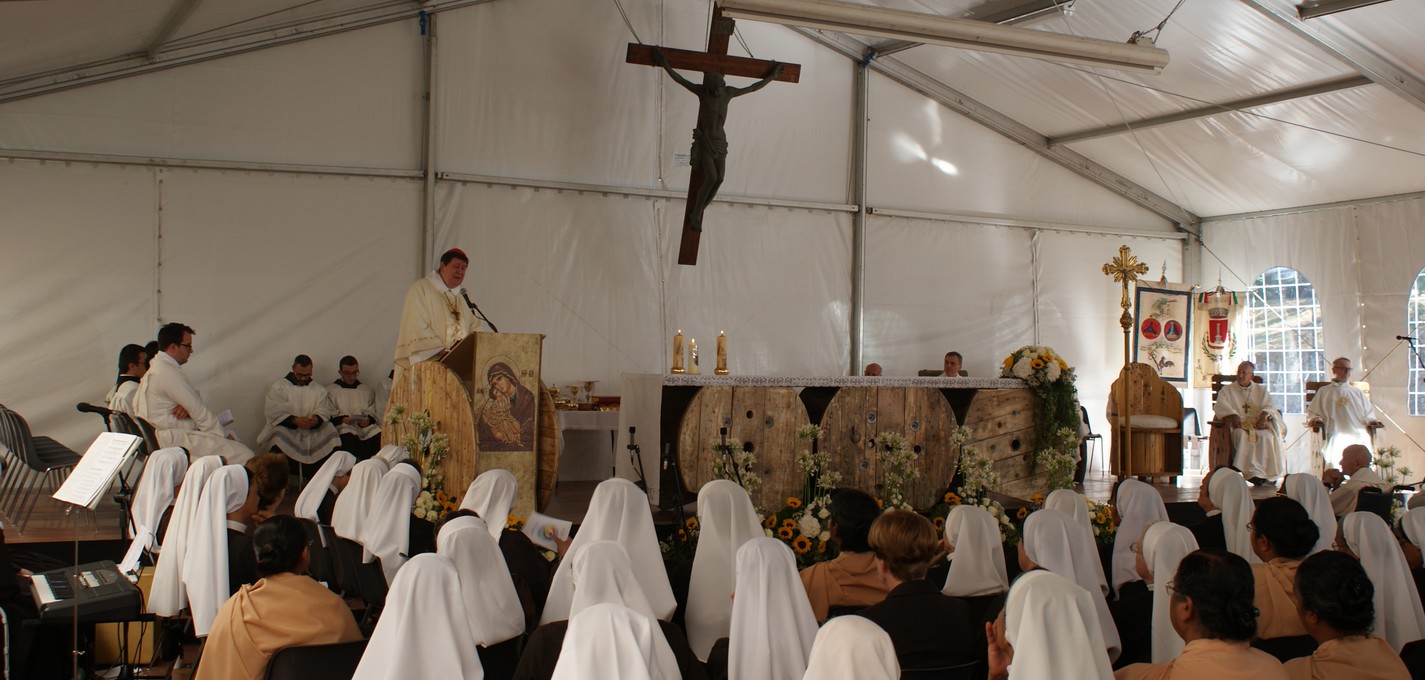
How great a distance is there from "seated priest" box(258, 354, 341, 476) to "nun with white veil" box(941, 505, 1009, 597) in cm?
657

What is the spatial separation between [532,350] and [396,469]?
4.63 ft

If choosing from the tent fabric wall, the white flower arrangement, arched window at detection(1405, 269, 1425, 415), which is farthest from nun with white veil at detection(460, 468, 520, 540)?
arched window at detection(1405, 269, 1425, 415)

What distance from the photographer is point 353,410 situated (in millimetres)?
9508

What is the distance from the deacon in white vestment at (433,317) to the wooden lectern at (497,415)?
1.87ft

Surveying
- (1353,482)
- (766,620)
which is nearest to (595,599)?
(766,620)

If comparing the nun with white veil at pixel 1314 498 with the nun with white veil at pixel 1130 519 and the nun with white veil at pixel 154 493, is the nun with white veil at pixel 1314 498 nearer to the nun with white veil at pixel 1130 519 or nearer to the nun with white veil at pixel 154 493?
the nun with white veil at pixel 1130 519

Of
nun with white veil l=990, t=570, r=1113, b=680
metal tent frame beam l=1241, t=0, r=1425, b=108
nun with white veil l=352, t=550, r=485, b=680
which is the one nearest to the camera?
nun with white veil l=990, t=570, r=1113, b=680

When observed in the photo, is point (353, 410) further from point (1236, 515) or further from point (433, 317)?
point (1236, 515)

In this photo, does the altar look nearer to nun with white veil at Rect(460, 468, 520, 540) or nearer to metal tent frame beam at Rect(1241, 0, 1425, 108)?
nun with white veil at Rect(460, 468, 520, 540)

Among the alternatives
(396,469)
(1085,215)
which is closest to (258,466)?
(396,469)

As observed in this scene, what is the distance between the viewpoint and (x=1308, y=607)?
10.2ft

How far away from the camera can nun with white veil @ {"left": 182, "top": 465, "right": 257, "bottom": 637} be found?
4.13 m

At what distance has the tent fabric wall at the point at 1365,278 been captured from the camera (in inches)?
454

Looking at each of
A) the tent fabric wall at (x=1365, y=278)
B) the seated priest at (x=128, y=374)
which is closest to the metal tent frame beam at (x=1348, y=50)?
the tent fabric wall at (x=1365, y=278)
